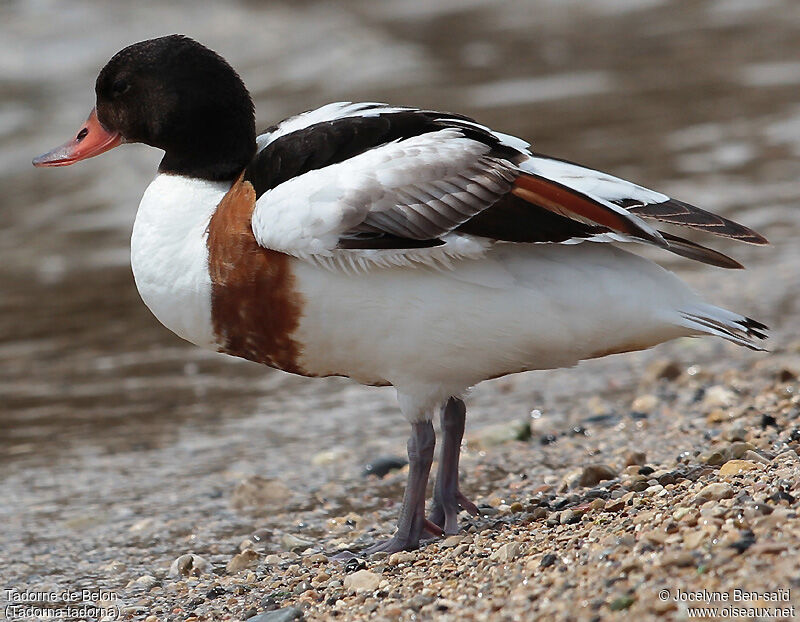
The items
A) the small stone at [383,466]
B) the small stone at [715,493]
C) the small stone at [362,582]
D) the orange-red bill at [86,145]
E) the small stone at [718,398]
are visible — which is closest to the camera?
the small stone at [715,493]

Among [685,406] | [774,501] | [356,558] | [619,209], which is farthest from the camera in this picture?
[685,406]

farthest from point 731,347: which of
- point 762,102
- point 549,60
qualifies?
point 549,60

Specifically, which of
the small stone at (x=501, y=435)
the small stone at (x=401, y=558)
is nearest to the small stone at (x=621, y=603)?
the small stone at (x=401, y=558)

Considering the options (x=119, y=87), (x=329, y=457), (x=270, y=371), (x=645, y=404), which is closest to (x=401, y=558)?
(x=329, y=457)

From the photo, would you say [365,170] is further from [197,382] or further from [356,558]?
[197,382]

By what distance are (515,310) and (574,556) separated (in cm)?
92

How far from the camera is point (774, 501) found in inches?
144

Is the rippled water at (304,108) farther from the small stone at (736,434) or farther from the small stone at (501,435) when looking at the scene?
the small stone at (736,434)

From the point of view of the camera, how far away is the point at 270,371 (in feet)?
25.3

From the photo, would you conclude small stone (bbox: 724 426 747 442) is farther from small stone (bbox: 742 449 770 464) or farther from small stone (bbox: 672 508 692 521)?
small stone (bbox: 672 508 692 521)

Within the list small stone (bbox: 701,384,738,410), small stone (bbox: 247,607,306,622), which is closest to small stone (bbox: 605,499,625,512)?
small stone (bbox: 247,607,306,622)

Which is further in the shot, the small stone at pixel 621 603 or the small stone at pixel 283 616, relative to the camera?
the small stone at pixel 283 616

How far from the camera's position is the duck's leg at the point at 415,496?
4.61 m

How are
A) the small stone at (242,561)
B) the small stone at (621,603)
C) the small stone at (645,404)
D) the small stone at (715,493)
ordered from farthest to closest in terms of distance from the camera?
the small stone at (645,404)
the small stone at (242,561)
the small stone at (715,493)
the small stone at (621,603)
